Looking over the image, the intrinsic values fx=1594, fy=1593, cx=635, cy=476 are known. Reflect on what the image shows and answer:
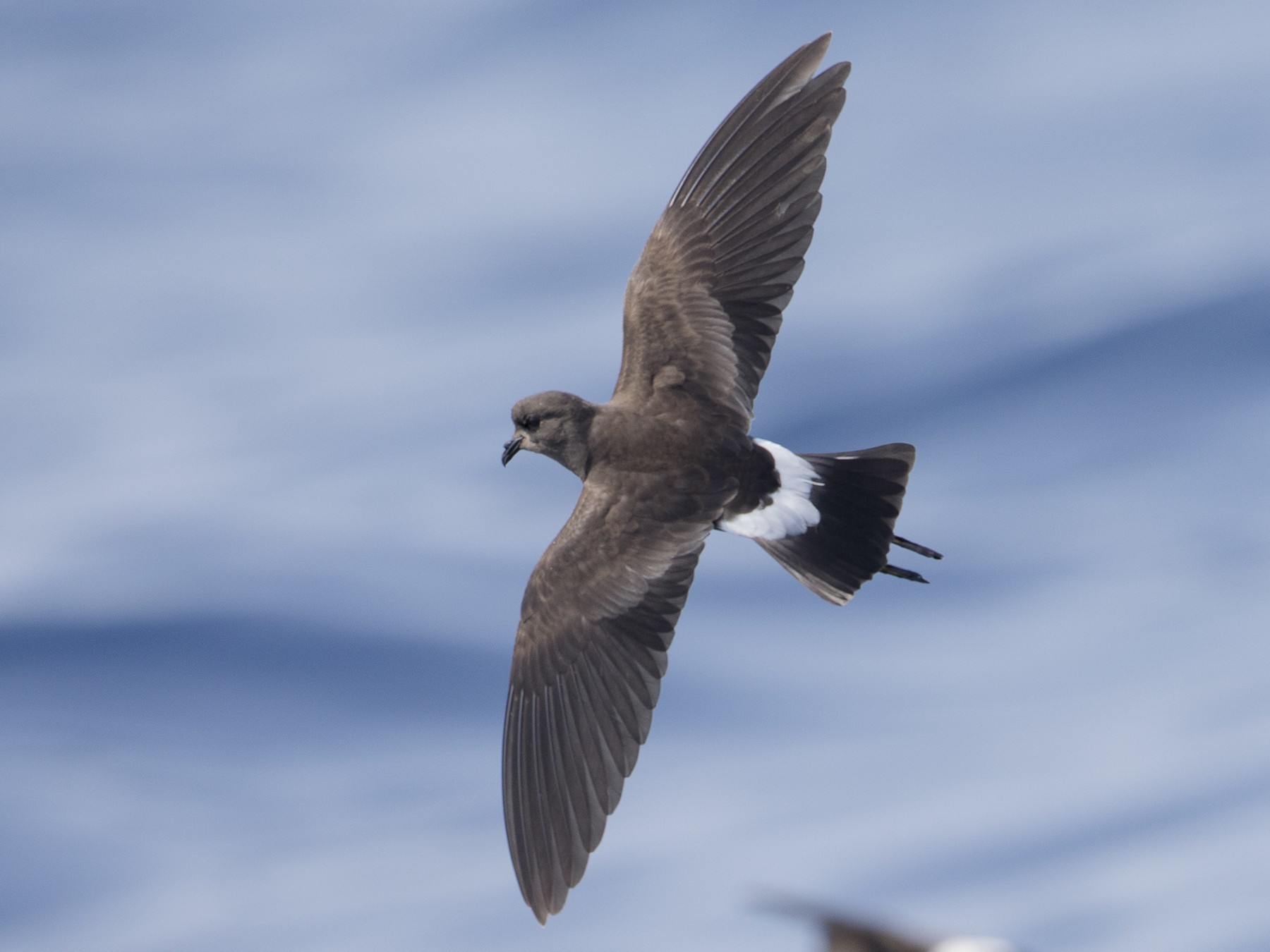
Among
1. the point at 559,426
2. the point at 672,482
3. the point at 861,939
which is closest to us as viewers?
the point at 861,939

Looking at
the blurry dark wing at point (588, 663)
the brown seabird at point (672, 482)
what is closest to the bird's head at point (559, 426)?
the brown seabird at point (672, 482)

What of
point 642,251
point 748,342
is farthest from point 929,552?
point 642,251

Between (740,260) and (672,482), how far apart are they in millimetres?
1150

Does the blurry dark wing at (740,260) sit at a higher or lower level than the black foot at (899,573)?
higher

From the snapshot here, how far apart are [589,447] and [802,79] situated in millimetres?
1940

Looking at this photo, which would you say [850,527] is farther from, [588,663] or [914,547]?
[588,663]

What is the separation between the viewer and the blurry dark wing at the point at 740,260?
713 cm

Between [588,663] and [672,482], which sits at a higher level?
[672,482]

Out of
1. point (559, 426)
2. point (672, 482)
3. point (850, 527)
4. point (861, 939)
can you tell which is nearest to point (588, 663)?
point (672, 482)

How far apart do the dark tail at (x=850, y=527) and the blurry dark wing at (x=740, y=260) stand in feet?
1.62

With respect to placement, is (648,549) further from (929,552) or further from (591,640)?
(929,552)

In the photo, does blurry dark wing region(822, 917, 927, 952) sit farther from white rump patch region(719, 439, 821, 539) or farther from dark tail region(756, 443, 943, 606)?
white rump patch region(719, 439, 821, 539)

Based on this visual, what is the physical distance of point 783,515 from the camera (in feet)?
23.2

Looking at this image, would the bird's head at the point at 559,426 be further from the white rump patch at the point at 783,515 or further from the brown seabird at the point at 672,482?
the white rump patch at the point at 783,515
